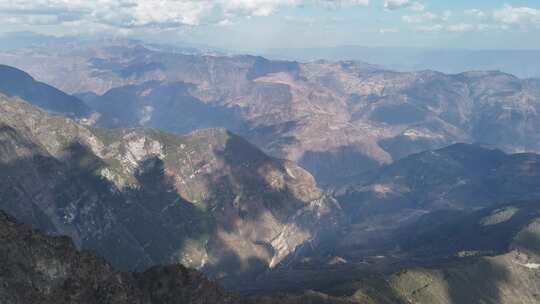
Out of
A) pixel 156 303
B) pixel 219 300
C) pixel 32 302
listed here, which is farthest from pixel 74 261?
pixel 219 300

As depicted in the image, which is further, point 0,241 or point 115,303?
point 115,303

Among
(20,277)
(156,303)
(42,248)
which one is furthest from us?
(156,303)

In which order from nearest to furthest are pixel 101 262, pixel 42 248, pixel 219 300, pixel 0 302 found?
pixel 0 302 → pixel 42 248 → pixel 101 262 → pixel 219 300

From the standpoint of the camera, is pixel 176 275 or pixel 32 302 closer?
pixel 32 302

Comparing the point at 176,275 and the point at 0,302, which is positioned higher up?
the point at 0,302

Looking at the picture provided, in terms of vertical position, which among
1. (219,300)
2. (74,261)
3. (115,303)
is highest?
(74,261)

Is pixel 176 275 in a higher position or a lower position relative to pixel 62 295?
lower

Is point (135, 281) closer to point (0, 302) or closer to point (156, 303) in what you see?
point (156, 303)

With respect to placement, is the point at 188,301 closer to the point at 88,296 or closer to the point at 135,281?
the point at 135,281

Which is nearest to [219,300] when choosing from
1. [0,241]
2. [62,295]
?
[62,295]

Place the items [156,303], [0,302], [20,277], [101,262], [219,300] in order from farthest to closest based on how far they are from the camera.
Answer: [219,300]
[156,303]
[101,262]
[20,277]
[0,302]
